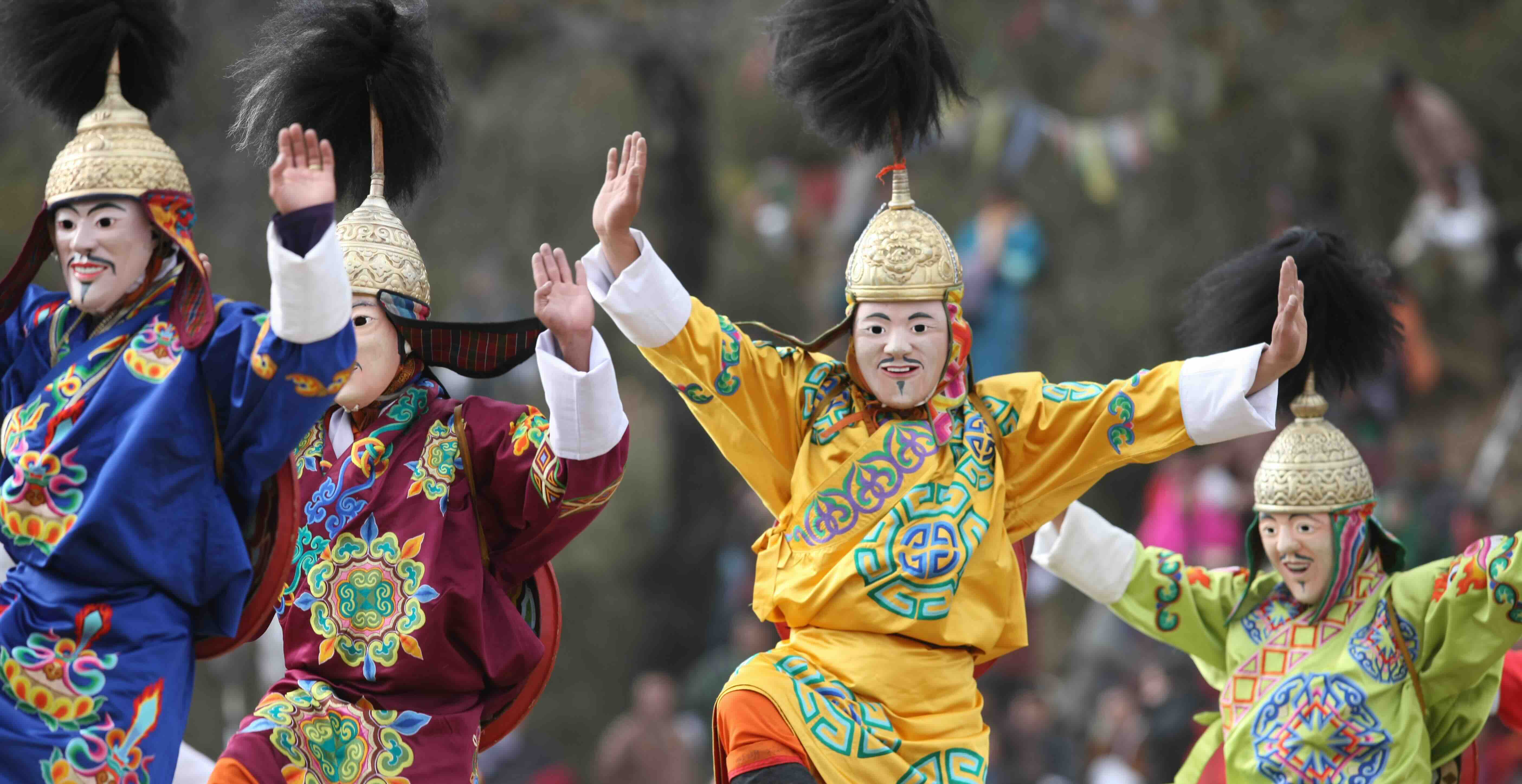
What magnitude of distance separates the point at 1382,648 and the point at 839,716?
5.66 feet

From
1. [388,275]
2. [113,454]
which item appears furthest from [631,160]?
[113,454]

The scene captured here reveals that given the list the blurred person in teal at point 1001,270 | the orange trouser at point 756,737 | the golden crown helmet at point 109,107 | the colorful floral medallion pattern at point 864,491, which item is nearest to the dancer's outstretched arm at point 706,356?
the colorful floral medallion pattern at point 864,491

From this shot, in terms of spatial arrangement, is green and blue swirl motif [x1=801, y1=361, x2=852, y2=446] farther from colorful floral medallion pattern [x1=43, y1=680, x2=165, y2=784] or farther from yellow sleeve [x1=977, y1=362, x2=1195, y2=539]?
colorful floral medallion pattern [x1=43, y1=680, x2=165, y2=784]

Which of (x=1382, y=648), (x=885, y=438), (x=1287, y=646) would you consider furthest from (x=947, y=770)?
(x=1382, y=648)

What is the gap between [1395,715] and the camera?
4848 mm

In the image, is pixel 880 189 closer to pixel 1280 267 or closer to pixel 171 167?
pixel 1280 267

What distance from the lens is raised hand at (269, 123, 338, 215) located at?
3408 mm

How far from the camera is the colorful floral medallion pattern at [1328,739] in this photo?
4816mm

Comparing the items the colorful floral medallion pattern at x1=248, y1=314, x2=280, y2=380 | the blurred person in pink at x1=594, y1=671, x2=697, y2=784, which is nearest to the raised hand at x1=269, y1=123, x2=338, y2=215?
the colorful floral medallion pattern at x1=248, y1=314, x2=280, y2=380

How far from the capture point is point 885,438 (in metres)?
4.29

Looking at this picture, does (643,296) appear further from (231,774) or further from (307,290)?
(231,774)

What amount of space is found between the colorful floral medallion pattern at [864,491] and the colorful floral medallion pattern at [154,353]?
151 cm

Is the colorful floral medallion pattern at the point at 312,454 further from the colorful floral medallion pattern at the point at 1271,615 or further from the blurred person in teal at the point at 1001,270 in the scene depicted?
the blurred person in teal at the point at 1001,270

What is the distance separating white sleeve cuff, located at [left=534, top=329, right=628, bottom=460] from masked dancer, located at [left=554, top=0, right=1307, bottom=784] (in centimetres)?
30
